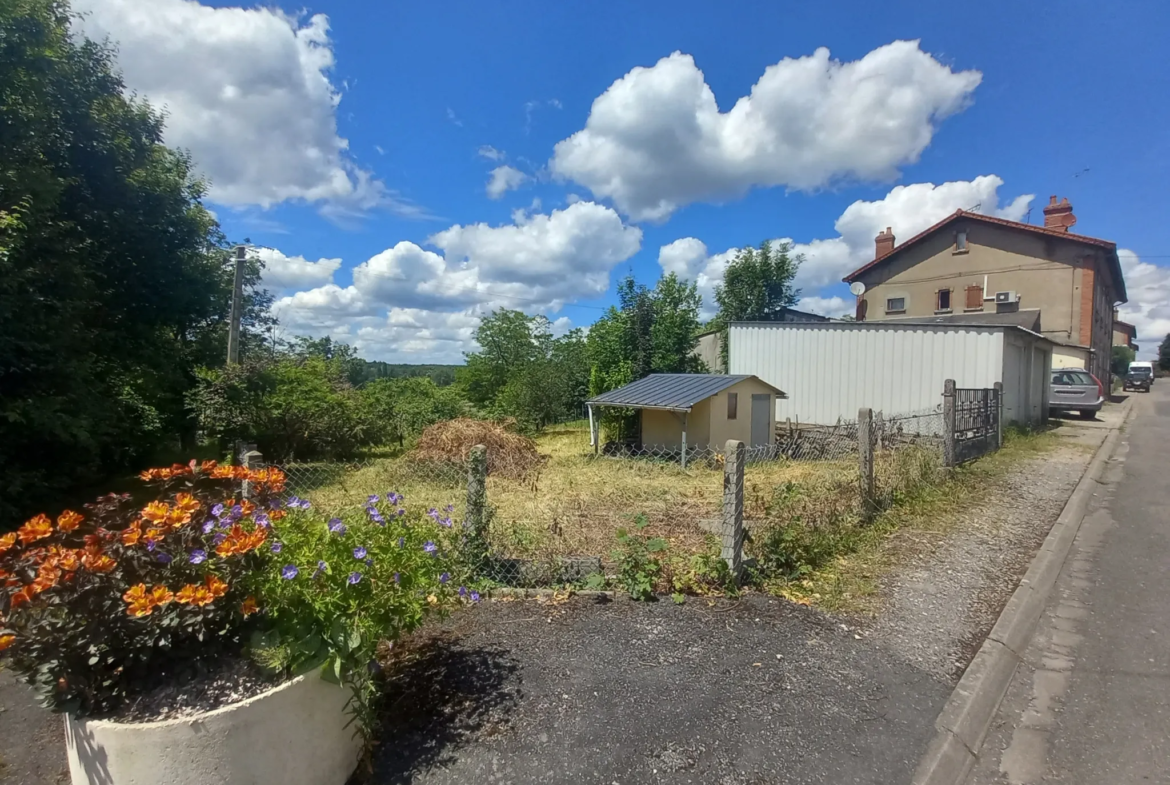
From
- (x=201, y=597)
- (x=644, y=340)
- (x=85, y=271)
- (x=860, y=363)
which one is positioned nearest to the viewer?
(x=201, y=597)

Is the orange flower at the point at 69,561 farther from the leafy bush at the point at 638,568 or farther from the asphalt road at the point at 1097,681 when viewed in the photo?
the asphalt road at the point at 1097,681

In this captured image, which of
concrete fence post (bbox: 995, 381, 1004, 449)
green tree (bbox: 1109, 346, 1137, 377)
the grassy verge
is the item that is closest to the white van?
green tree (bbox: 1109, 346, 1137, 377)

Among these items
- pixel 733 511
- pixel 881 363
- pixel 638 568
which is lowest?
pixel 638 568

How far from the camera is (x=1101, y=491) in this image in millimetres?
8211

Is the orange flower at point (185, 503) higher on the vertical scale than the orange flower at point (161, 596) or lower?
higher

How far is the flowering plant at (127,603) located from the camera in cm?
198

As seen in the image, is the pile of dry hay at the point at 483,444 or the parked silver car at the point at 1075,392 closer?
the pile of dry hay at the point at 483,444

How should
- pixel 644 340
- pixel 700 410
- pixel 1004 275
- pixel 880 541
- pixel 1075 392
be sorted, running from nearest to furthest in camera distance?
pixel 880 541, pixel 700 410, pixel 1075 392, pixel 644 340, pixel 1004 275

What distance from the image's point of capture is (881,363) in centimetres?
1419

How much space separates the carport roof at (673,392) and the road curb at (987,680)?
7.36 meters

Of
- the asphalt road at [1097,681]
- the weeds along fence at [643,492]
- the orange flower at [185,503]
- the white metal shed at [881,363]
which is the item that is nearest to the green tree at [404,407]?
the weeds along fence at [643,492]

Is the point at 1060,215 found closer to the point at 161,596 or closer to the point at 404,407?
the point at 404,407

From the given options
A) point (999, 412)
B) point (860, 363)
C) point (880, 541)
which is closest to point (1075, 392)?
point (860, 363)

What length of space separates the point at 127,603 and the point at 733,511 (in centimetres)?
359
